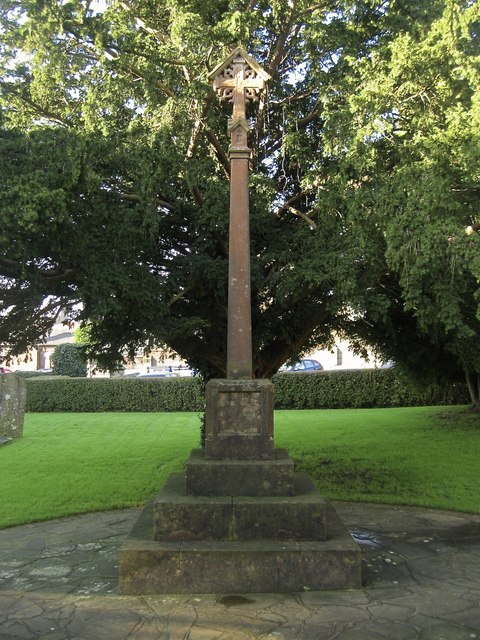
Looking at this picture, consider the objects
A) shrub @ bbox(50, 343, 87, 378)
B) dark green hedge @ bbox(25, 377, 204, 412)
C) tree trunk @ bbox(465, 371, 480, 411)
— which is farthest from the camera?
shrub @ bbox(50, 343, 87, 378)

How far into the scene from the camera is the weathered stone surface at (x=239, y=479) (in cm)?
504

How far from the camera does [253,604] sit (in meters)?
4.29

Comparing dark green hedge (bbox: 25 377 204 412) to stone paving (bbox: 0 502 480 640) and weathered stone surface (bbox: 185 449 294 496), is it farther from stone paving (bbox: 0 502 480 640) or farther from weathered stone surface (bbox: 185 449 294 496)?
weathered stone surface (bbox: 185 449 294 496)

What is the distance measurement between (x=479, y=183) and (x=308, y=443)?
8.08 m

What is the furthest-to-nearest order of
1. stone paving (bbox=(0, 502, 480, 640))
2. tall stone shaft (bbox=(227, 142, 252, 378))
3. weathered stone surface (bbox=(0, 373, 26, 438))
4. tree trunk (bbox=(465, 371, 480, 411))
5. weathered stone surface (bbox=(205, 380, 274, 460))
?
tree trunk (bbox=(465, 371, 480, 411))
weathered stone surface (bbox=(0, 373, 26, 438))
tall stone shaft (bbox=(227, 142, 252, 378))
weathered stone surface (bbox=(205, 380, 274, 460))
stone paving (bbox=(0, 502, 480, 640))

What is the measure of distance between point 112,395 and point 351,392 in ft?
31.7

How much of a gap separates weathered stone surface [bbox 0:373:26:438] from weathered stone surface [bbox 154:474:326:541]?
9.75m

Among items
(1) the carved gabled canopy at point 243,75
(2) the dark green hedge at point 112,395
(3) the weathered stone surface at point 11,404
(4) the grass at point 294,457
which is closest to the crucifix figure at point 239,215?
(1) the carved gabled canopy at point 243,75

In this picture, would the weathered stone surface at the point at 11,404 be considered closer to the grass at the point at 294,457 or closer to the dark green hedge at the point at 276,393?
the grass at the point at 294,457

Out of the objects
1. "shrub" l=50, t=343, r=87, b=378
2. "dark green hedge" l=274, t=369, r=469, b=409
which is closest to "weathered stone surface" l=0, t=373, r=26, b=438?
"dark green hedge" l=274, t=369, r=469, b=409

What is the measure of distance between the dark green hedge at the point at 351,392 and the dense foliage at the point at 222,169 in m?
12.0

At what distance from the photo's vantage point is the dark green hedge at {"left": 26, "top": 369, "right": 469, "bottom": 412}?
21.5 m

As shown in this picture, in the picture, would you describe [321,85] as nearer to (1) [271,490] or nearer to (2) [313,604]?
(1) [271,490]

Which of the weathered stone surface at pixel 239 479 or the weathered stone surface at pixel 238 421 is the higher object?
the weathered stone surface at pixel 238 421
